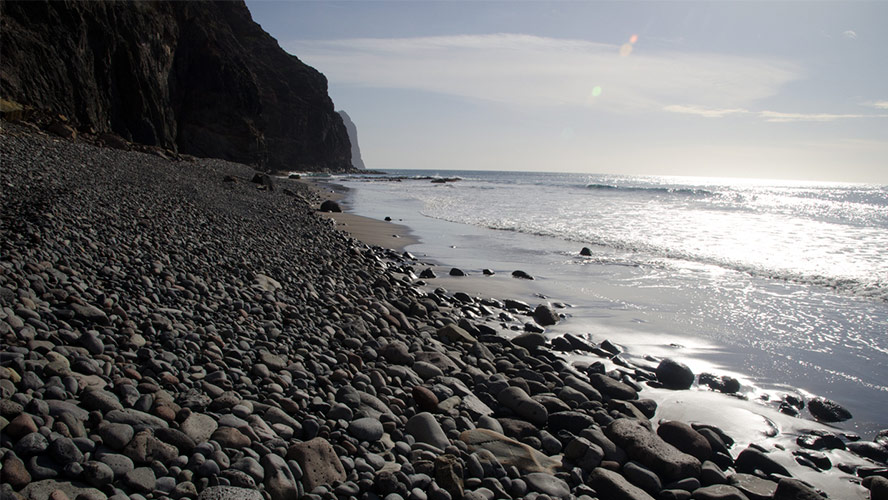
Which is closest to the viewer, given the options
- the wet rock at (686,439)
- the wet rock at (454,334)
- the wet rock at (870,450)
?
the wet rock at (686,439)

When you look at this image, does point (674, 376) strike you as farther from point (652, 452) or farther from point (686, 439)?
point (652, 452)

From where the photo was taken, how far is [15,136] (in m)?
12.0

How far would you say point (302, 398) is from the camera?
129 inches

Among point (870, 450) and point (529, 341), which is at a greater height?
point (529, 341)

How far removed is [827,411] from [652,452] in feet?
7.32

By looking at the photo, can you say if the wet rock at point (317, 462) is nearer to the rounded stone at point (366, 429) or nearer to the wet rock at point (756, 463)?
the rounded stone at point (366, 429)

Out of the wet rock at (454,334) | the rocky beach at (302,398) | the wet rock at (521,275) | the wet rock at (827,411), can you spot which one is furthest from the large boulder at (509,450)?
the wet rock at (521,275)

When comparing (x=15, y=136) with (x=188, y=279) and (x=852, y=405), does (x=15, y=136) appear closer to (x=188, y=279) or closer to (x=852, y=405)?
(x=188, y=279)

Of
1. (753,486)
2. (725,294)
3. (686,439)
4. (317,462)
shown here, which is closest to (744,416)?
(686,439)

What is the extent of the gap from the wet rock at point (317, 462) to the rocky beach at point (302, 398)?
1 cm

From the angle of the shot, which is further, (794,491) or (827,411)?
(827,411)

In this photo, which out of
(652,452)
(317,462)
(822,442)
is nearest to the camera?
(317,462)

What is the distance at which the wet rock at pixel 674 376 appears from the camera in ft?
16.2

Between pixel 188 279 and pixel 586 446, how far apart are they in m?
4.00
